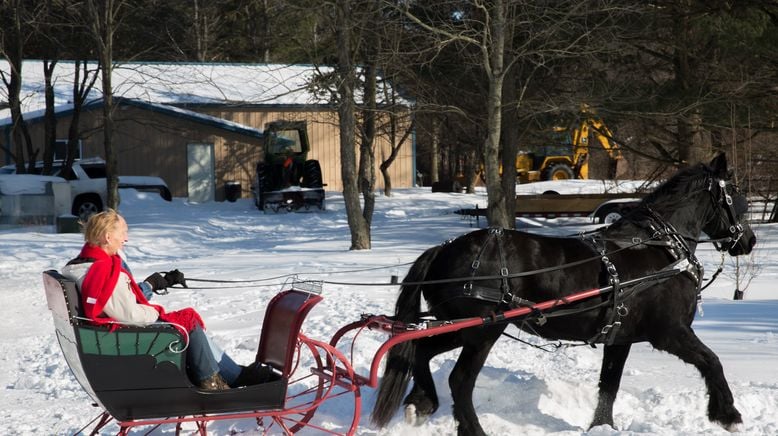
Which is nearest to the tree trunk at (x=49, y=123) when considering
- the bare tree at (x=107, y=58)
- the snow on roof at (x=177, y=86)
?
the snow on roof at (x=177, y=86)

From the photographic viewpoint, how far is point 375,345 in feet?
28.9

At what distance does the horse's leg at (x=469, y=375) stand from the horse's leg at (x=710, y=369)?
1.22 metres

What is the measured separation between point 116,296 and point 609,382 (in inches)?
140

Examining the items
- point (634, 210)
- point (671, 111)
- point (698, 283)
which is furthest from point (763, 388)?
point (671, 111)

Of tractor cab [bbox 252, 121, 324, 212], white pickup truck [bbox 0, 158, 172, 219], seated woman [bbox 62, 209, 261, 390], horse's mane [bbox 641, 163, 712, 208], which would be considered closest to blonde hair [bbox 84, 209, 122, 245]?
seated woman [bbox 62, 209, 261, 390]

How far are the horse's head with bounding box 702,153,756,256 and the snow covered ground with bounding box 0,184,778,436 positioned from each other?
3.73 feet

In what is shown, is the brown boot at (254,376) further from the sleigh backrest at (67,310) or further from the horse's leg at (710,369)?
the horse's leg at (710,369)

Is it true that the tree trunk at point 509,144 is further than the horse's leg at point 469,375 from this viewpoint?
Yes

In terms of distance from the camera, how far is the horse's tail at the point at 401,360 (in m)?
6.39

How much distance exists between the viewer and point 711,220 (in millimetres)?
7320

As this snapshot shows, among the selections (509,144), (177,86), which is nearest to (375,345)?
(509,144)

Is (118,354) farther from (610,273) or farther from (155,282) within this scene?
(610,273)

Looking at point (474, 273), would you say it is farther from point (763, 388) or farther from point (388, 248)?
point (388, 248)

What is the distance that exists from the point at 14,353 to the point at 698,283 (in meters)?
6.82
